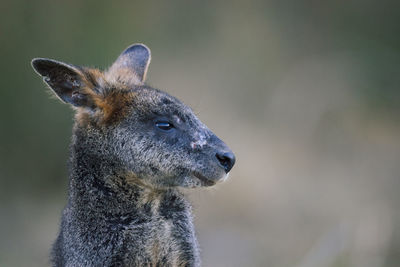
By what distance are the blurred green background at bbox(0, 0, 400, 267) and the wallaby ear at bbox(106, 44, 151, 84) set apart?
4.72 metres

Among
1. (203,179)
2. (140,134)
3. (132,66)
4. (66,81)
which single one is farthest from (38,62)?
(203,179)

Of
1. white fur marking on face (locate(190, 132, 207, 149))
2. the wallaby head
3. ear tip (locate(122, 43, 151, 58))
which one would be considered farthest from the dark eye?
ear tip (locate(122, 43, 151, 58))

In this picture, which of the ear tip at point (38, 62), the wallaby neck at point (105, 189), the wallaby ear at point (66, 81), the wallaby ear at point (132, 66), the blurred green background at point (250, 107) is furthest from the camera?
the blurred green background at point (250, 107)

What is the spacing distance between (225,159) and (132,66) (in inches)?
67.2

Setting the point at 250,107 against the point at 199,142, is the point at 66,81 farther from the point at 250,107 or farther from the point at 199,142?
the point at 250,107

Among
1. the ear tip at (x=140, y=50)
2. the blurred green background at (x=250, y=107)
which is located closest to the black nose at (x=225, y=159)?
the ear tip at (x=140, y=50)

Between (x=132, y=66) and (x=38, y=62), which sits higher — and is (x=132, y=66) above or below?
above

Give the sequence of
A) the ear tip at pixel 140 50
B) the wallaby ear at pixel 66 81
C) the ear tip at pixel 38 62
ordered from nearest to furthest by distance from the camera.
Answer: the ear tip at pixel 38 62 → the wallaby ear at pixel 66 81 → the ear tip at pixel 140 50

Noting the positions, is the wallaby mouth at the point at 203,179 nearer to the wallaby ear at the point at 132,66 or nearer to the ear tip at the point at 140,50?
the wallaby ear at the point at 132,66

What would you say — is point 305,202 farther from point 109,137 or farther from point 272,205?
point 109,137

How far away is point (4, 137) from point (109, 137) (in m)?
7.62

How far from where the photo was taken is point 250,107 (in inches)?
617

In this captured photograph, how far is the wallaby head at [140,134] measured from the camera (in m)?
5.86

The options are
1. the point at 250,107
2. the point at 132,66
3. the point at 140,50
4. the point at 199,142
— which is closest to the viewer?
the point at 199,142
